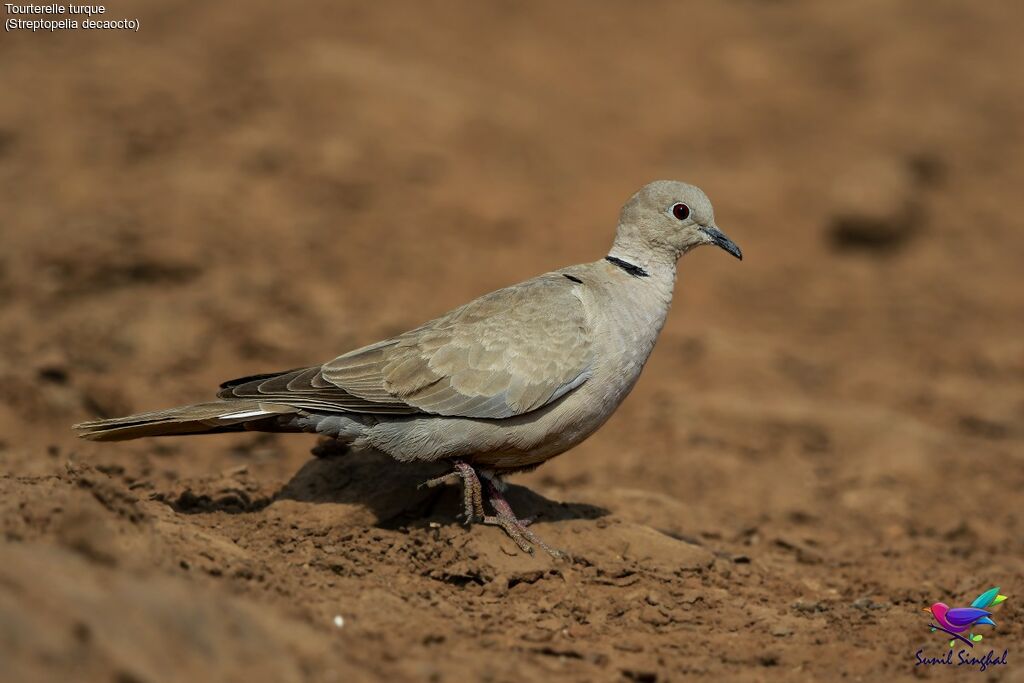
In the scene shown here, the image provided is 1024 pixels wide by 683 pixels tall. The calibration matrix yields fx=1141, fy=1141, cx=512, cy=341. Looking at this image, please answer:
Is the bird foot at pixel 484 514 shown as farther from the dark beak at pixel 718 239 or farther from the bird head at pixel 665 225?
the dark beak at pixel 718 239

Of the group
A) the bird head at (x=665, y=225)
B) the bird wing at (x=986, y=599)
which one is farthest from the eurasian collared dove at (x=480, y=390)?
the bird wing at (x=986, y=599)

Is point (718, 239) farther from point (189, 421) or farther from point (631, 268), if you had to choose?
point (189, 421)

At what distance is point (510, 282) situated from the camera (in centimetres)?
1234

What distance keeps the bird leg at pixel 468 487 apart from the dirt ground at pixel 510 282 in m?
0.12

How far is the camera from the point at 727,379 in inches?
437

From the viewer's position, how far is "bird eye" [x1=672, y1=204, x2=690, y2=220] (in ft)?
21.9

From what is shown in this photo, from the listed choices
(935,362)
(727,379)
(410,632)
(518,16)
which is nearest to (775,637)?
(410,632)

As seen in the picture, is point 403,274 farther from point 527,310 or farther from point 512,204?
point 527,310

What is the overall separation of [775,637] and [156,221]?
874 cm

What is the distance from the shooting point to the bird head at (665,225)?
664 cm

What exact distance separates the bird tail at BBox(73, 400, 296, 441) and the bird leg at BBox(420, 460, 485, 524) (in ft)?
2.95

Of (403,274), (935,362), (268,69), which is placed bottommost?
(935,362)

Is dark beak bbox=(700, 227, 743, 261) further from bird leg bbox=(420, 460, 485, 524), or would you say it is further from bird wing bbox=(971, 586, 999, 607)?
bird wing bbox=(971, 586, 999, 607)

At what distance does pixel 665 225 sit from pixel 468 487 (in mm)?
1940
